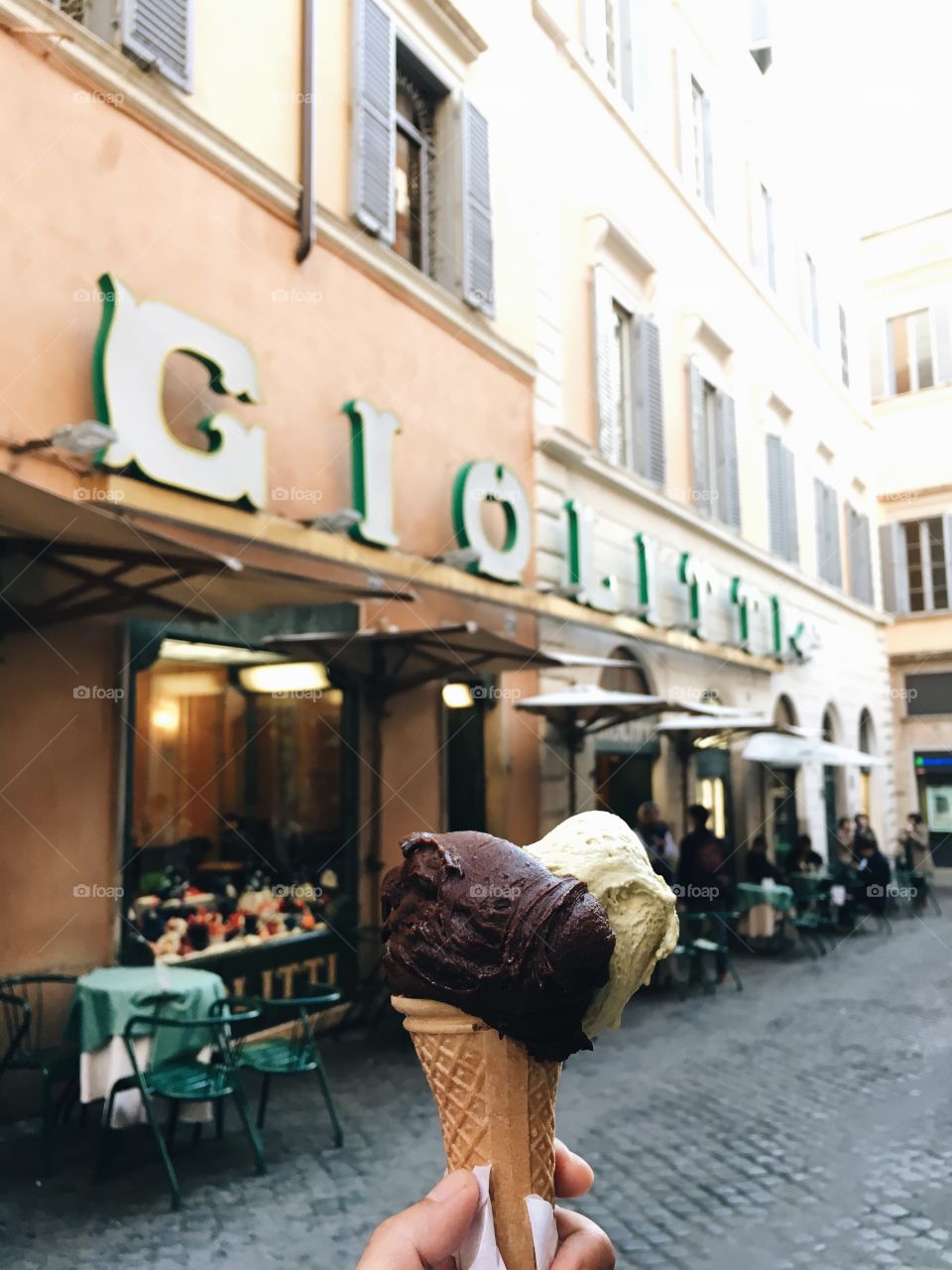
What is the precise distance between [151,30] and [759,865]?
10570mm

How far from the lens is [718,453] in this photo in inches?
657

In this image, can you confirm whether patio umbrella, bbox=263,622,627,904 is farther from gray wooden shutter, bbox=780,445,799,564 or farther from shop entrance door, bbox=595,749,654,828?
gray wooden shutter, bbox=780,445,799,564

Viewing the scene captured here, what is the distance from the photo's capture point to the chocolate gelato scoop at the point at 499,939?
1437 millimetres

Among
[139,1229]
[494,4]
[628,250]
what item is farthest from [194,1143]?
[628,250]

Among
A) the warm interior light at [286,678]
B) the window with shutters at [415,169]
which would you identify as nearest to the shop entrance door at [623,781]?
the warm interior light at [286,678]

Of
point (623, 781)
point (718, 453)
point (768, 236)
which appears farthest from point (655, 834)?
point (768, 236)

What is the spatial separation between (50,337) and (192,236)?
5.13 feet

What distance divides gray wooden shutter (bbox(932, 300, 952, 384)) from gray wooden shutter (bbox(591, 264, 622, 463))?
1542 cm

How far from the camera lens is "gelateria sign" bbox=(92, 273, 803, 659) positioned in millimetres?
6375

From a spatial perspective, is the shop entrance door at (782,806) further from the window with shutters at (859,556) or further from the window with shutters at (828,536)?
the window with shutters at (859,556)

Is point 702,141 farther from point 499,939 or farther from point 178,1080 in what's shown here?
point 499,939

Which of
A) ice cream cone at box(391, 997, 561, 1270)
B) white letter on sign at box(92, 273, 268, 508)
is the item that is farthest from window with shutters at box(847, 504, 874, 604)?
ice cream cone at box(391, 997, 561, 1270)

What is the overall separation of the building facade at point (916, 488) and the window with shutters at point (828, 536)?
3954mm

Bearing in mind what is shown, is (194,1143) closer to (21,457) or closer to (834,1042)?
(21,457)
